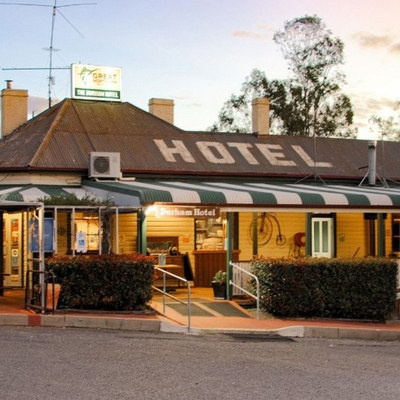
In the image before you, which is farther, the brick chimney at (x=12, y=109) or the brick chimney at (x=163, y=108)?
the brick chimney at (x=163, y=108)

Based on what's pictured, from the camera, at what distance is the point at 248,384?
932 centimetres

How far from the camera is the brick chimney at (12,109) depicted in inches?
983

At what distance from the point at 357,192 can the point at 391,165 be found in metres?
6.02

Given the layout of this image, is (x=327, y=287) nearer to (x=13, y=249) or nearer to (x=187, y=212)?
(x=187, y=212)

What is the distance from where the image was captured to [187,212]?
17.8 metres

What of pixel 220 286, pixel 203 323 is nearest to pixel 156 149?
pixel 220 286

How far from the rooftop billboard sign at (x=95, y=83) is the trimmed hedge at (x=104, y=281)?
10.7m

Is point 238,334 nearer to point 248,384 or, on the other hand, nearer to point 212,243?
point 248,384

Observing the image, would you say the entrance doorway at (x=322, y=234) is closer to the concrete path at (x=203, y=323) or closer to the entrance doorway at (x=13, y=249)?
the concrete path at (x=203, y=323)

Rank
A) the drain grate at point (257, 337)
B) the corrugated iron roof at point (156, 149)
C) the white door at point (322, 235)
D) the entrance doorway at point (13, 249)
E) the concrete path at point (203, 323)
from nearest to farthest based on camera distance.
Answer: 1. the drain grate at point (257, 337)
2. the concrete path at point (203, 323)
3. the entrance doorway at point (13, 249)
4. the corrugated iron roof at point (156, 149)
5. the white door at point (322, 235)

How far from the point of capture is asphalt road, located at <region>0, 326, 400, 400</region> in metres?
8.79

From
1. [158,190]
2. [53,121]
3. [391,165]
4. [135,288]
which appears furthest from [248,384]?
[391,165]

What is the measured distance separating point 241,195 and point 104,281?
4.79 metres

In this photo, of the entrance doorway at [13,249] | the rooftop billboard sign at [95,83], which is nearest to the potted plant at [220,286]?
the entrance doorway at [13,249]
